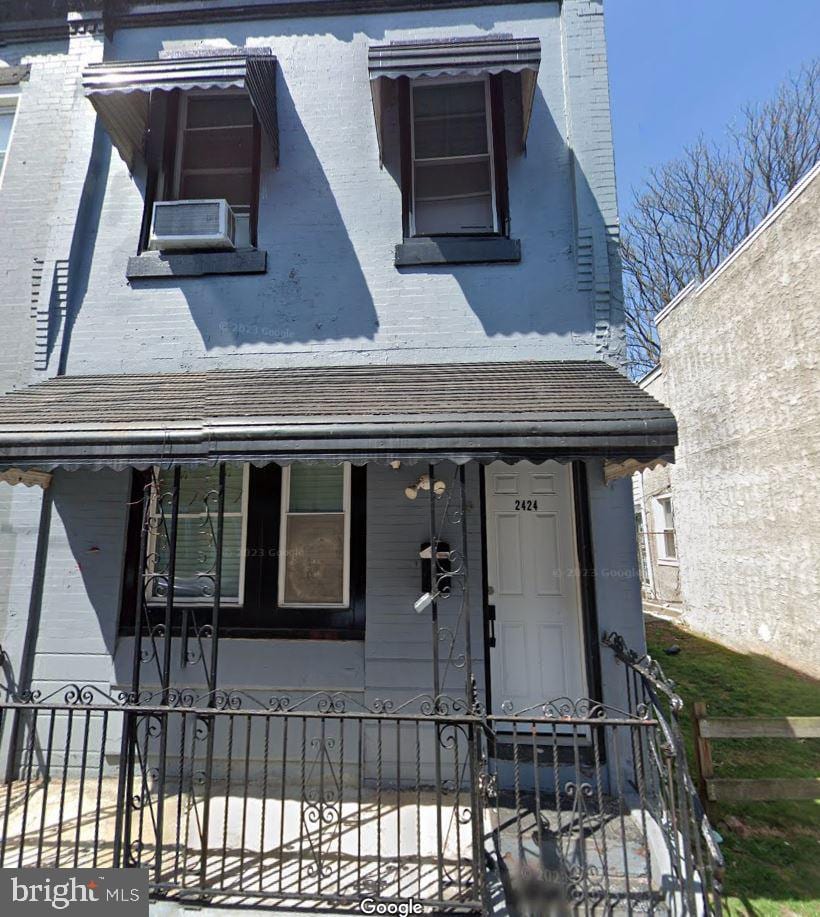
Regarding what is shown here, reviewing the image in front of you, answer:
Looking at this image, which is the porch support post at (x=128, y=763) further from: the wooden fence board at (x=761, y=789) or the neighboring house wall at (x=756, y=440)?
the neighboring house wall at (x=756, y=440)

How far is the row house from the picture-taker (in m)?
3.78

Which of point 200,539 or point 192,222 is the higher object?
point 192,222

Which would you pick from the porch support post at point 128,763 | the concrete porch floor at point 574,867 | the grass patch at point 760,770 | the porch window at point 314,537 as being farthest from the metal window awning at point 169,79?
the grass patch at point 760,770

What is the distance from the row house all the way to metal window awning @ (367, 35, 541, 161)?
34 mm

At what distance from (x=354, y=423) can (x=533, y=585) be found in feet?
8.02

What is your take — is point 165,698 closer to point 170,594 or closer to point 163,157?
point 170,594

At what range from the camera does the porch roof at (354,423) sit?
3518mm

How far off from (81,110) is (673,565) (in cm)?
1423

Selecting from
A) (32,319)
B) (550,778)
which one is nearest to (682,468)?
(550,778)

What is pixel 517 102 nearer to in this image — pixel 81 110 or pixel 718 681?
pixel 81 110

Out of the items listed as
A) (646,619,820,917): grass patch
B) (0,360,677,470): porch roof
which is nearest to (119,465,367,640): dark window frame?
(0,360,677,470): porch roof

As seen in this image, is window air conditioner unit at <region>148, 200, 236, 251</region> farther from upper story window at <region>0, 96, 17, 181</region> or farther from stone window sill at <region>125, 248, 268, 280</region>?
upper story window at <region>0, 96, 17, 181</region>

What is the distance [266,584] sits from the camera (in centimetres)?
492

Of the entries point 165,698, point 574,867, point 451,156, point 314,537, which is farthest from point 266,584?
point 451,156
